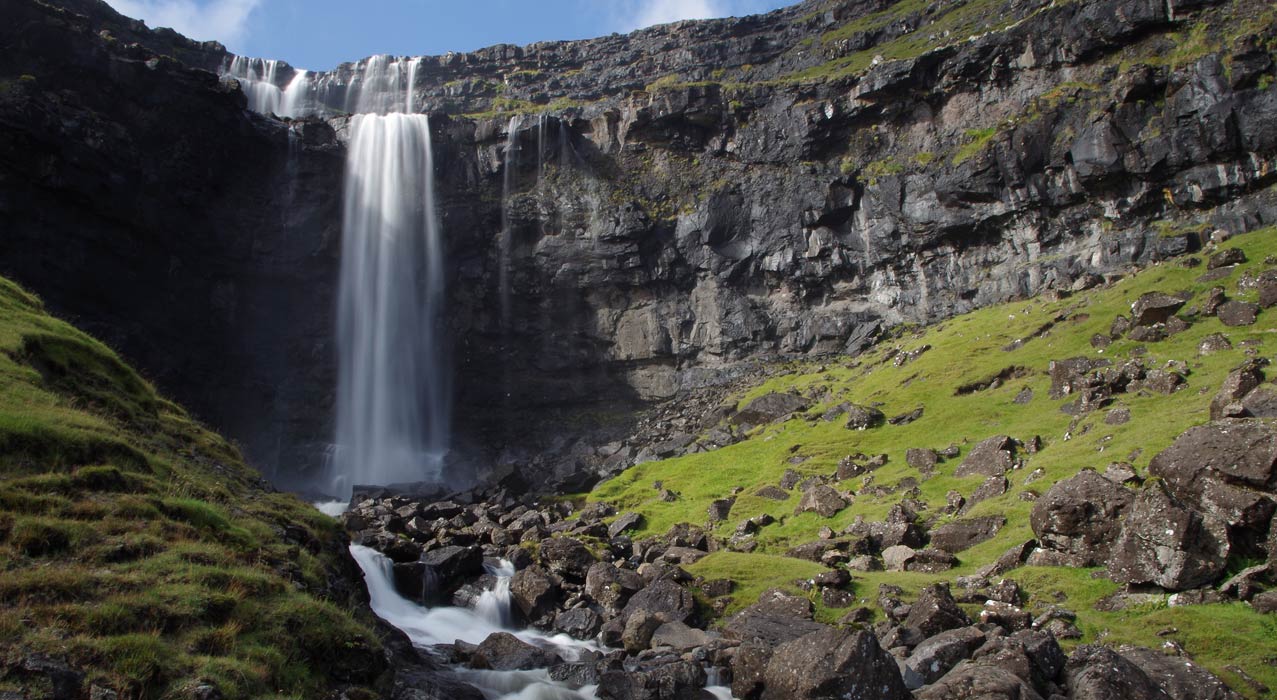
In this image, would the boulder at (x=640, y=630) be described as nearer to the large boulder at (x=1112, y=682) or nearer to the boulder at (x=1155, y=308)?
the large boulder at (x=1112, y=682)

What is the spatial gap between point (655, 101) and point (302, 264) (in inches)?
1386

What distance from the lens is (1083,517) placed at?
1722cm

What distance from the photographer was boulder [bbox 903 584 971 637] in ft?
50.5

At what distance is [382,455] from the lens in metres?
61.7

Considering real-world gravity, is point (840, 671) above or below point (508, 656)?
above

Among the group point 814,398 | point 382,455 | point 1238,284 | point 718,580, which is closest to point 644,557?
point 718,580

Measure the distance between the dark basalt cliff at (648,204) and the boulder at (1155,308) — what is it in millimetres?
17453

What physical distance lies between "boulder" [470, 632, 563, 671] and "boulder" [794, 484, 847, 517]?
49.7ft

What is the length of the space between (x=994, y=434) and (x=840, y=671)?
25.0 m

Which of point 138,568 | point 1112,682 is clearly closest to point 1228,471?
point 1112,682

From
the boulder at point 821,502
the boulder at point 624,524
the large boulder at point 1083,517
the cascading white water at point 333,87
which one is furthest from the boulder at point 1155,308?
the cascading white water at point 333,87

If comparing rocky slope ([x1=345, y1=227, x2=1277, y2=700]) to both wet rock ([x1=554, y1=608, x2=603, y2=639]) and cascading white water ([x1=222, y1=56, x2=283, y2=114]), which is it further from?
cascading white water ([x1=222, y1=56, x2=283, y2=114])

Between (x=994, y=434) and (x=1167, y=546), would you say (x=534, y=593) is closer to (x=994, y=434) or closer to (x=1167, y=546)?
(x=1167, y=546)

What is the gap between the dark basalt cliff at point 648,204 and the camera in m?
51.8
